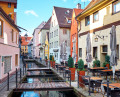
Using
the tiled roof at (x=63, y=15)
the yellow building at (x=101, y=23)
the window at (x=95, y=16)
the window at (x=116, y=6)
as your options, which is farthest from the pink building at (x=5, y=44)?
the tiled roof at (x=63, y=15)

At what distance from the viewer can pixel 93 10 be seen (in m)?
18.1

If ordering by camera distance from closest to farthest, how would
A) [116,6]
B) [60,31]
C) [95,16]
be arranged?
[116,6]
[95,16]
[60,31]

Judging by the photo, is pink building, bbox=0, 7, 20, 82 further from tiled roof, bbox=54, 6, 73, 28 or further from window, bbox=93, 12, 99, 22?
tiled roof, bbox=54, 6, 73, 28

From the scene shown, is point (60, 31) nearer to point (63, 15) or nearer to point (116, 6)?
point (63, 15)

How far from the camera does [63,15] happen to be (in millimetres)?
37938

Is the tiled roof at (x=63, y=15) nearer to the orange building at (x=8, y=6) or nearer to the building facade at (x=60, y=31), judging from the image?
the building facade at (x=60, y=31)

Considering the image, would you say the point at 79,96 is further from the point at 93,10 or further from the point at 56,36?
the point at 56,36

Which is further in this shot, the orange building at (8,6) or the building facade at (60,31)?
the building facade at (60,31)

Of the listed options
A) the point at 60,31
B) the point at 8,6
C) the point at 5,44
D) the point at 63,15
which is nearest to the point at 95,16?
the point at 5,44

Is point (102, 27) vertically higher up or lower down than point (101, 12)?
lower down

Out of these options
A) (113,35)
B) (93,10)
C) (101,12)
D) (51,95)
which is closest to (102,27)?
(101,12)

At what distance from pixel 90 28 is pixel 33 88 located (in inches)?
471

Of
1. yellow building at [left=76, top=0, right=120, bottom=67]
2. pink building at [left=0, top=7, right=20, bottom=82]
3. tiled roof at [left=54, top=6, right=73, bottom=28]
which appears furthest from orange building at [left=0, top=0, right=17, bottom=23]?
tiled roof at [left=54, top=6, right=73, bottom=28]

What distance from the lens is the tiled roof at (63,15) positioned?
35150 millimetres
